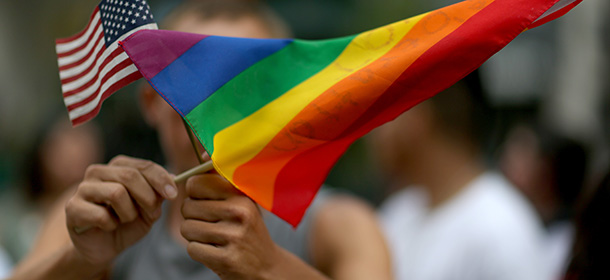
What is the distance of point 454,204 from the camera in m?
2.48

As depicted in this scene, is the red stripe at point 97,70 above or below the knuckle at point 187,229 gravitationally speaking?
above

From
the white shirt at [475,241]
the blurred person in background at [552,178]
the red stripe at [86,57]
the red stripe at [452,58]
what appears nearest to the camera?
the red stripe at [452,58]

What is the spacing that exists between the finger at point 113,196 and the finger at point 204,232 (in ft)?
0.40

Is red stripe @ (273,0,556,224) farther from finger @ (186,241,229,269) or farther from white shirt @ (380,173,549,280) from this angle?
white shirt @ (380,173,549,280)

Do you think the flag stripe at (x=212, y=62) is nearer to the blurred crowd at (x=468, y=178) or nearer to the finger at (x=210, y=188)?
the finger at (x=210, y=188)

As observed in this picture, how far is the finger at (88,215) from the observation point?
3.62 feet

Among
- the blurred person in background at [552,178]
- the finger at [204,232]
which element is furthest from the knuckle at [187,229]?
the blurred person in background at [552,178]

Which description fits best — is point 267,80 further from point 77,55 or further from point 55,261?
point 55,261

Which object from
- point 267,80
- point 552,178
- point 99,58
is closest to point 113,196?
point 99,58

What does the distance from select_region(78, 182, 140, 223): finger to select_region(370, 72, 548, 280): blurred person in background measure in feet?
5.10

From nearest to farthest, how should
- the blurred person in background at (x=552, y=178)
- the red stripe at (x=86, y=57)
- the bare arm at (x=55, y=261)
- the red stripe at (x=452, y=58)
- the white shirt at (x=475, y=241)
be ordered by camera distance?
1. the red stripe at (x=452, y=58)
2. the red stripe at (x=86, y=57)
3. the bare arm at (x=55, y=261)
4. the white shirt at (x=475, y=241)
5. the blurred person in background at (x=552, y=178)

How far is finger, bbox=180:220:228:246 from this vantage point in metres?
1.04

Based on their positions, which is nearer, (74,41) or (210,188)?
(210,188)

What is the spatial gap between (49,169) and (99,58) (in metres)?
2.64
